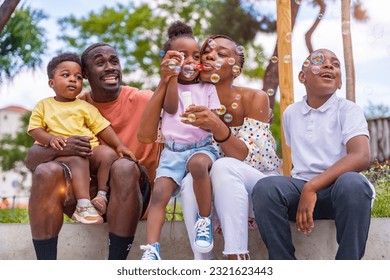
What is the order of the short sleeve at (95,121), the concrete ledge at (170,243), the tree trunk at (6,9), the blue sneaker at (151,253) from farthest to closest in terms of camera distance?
the tree trunk at (6,9) → the short sleeve at (95,121) → the concrete ledge at (170,243) → the blue sneaker at (151,253)

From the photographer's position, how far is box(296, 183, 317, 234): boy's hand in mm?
2283

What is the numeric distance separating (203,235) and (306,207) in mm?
397

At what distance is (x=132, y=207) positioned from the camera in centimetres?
248

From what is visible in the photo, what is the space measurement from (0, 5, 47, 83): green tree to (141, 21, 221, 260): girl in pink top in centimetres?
576

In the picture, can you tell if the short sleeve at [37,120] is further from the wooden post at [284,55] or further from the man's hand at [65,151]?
the wooden post at [284,55]

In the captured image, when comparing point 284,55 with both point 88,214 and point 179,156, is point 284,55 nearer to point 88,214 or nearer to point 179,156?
point 179,156

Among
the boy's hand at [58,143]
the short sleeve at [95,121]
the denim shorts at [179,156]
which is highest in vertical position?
the short sleeve at [95,121]

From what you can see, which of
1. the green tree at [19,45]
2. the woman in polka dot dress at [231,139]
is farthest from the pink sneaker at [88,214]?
the green tree at [19,45]

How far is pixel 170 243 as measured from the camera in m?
2.81

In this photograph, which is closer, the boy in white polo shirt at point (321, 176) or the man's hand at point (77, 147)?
the boy in white polo shirt at point (321, 176)

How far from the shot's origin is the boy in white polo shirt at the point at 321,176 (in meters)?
2.19

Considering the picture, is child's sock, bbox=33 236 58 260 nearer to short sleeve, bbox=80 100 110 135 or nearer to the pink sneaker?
the pink sneaker
